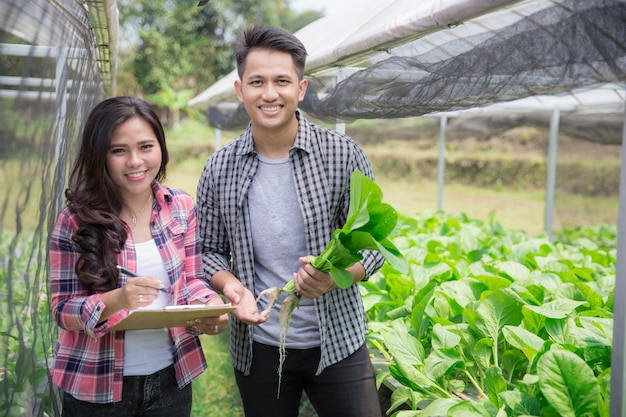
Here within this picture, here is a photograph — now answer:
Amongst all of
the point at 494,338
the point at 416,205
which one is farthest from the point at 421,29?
the point at 416,205

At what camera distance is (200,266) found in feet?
7.14

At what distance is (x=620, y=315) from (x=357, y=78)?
205 cm

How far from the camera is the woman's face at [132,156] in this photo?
202 cm

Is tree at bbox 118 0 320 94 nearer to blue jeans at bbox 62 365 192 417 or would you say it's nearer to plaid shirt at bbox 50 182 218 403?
plaid shirt at bbox 50 182 218 403

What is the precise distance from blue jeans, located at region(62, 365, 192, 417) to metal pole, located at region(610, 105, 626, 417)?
114 centimetres

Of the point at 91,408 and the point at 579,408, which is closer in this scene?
the point at 579,408

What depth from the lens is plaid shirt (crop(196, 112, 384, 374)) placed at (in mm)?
2264

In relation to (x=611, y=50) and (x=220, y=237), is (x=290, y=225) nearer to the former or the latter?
(x=220, y=237)

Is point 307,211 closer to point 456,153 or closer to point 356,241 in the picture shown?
point 356,241

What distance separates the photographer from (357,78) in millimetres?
3412

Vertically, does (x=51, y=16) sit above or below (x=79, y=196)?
above

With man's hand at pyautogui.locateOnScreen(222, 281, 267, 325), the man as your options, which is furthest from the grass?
man's hand at pyautogui.locateOnScreen(222, 281, 267, 325)

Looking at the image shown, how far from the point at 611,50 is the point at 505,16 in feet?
2.59

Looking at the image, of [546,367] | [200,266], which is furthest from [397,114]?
[546,367]
